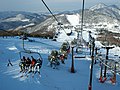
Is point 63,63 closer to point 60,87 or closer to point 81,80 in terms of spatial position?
point 81,80

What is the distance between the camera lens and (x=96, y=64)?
50.1m

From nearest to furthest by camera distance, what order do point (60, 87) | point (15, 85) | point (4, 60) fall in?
1. point (15, 85)
2. point (60, 87)
3. point (4, 60)

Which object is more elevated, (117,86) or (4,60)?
(4,60)

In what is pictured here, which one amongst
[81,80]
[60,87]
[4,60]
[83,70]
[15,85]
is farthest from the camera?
[83,70]

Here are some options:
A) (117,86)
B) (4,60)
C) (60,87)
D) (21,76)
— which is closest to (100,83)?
(117,86)

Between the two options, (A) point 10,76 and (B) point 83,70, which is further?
(B) point 83,70

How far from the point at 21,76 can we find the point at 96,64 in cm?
2442

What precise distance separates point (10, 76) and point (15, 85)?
3092mm

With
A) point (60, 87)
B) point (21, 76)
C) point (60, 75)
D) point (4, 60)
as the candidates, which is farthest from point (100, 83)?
point (4, 60)

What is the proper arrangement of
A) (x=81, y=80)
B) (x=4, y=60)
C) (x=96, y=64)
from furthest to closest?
1. (x=96, y=64)
2. (x=4, y=60)
3. (x=81, y=80)

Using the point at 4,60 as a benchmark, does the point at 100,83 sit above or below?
below

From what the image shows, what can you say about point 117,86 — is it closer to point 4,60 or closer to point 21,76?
point 21,76

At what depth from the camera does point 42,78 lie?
29547mm

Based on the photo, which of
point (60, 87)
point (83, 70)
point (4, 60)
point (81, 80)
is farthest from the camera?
point (83, 70)
